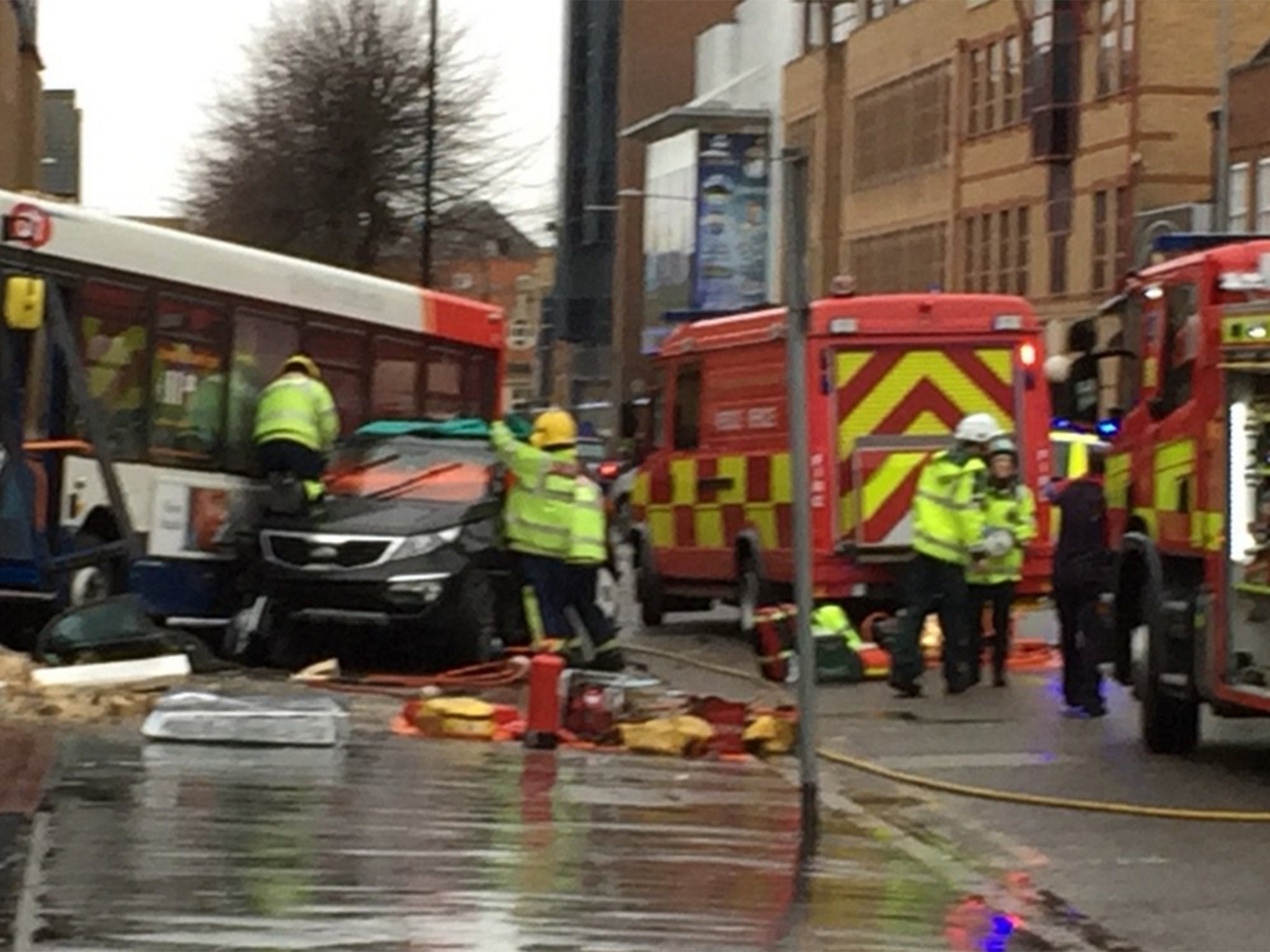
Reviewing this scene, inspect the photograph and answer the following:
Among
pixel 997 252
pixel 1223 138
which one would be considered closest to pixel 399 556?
pixel 1223 138

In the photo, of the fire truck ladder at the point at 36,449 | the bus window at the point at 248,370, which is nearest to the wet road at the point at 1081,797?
the bus window at the point at 248,370

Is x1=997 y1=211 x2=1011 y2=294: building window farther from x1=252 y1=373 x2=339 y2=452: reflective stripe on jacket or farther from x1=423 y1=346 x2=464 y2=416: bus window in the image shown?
x1=252 y1=373 x2=339 y2=452: reflective stripe on jacket

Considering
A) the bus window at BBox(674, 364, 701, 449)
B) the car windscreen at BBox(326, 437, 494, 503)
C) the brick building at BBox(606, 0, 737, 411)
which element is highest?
the brick building at BBox(606, 0, 737, 411)

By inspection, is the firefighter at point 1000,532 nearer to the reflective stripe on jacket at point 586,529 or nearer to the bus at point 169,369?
the reflective stripe on jacket at point 586,529

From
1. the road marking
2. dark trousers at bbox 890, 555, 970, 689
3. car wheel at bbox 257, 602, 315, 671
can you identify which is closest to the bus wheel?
the road marking

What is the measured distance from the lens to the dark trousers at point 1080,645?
1812cm

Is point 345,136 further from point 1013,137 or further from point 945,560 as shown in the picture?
point 945,560

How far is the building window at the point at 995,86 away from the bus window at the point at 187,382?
4419cm

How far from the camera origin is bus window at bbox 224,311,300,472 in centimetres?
2139

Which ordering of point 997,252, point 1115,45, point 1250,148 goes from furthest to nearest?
1. point 997,252
2. point 1115,45
3. point 1250,148

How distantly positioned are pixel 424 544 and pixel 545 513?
992 millimetres

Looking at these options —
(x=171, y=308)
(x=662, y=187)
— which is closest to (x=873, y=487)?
(x=171, y=308)

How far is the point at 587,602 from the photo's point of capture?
19.8 m

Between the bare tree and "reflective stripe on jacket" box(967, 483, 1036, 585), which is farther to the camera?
the bare tree
